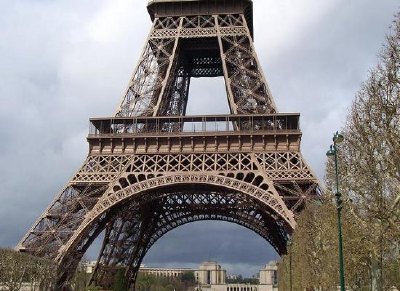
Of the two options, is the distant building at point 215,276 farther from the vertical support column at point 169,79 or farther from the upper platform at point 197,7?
the upper platform at point 197,7

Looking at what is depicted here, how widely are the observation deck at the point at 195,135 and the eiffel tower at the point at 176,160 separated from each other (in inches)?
2.9

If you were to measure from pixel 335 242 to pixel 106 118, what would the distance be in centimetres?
2133

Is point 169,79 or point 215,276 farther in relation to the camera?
point 215,276

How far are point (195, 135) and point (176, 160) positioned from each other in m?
2.27

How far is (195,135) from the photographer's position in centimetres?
3903

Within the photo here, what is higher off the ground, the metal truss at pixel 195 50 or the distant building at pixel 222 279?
the metal truss at pixel 195 50

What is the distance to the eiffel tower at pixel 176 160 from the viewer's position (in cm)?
3641

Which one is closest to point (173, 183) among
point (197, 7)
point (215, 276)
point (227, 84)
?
point (227, 84)

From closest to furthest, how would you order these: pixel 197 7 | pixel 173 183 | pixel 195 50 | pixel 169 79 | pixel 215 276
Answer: pixel 173 183 → pixel 169 79 → pixel 197 7 → pixel 195 50 → pixel 215 276

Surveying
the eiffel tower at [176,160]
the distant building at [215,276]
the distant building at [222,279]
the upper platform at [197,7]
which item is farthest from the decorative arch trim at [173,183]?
the distant building at [215,276]

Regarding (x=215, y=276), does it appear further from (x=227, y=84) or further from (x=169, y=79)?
(x=227, y=84)

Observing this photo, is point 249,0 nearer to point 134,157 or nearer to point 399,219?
point 134,157

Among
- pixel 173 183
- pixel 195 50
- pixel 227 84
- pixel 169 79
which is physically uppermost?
pixel 195 50

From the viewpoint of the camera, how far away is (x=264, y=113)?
40.3m
